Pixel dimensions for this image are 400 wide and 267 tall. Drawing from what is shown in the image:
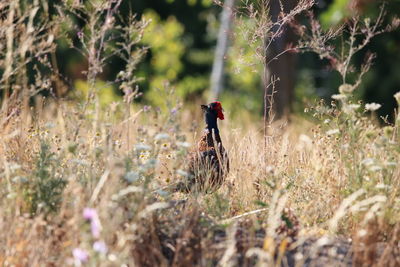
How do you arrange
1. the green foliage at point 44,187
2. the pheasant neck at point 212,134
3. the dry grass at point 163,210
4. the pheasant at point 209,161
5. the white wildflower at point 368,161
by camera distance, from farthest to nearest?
the pheasant neck at point 212,134, the pheasant at point 209,161, the green foliage at point 44,187, the white wildflower at point 368,161, the dry grass at point 163,210

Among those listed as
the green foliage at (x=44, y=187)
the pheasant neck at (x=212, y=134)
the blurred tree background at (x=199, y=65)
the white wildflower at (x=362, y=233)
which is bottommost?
the white wildflower at (x=362, y=233)

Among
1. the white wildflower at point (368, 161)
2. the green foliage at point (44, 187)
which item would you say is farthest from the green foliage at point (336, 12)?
the green foliage at point (44, 187)

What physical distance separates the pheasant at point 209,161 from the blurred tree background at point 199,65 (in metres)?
8.87

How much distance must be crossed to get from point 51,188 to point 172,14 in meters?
15.4

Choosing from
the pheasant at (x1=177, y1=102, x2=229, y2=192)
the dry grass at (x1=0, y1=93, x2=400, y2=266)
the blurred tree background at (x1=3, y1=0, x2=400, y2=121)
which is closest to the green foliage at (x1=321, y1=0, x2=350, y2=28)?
the blurred tree background at (x1=3, y1=0, x2=400, y2=121)

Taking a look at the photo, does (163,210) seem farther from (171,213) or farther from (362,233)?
(362,233)

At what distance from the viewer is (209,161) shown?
536cm

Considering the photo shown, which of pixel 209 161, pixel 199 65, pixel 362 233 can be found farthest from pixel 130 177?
pixel 199 65

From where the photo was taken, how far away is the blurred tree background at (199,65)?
16250 mm

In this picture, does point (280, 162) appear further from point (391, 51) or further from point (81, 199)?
point (391, 51)

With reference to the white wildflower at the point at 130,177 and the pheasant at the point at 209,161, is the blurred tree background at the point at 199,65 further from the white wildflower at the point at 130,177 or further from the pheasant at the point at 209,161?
the white wildflower at the point at 130,177

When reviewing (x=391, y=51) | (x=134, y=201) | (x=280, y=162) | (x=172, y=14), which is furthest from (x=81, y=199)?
(x=172, y=14)

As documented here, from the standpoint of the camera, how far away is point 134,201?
12.6ft

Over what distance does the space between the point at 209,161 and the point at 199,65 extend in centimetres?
1500
